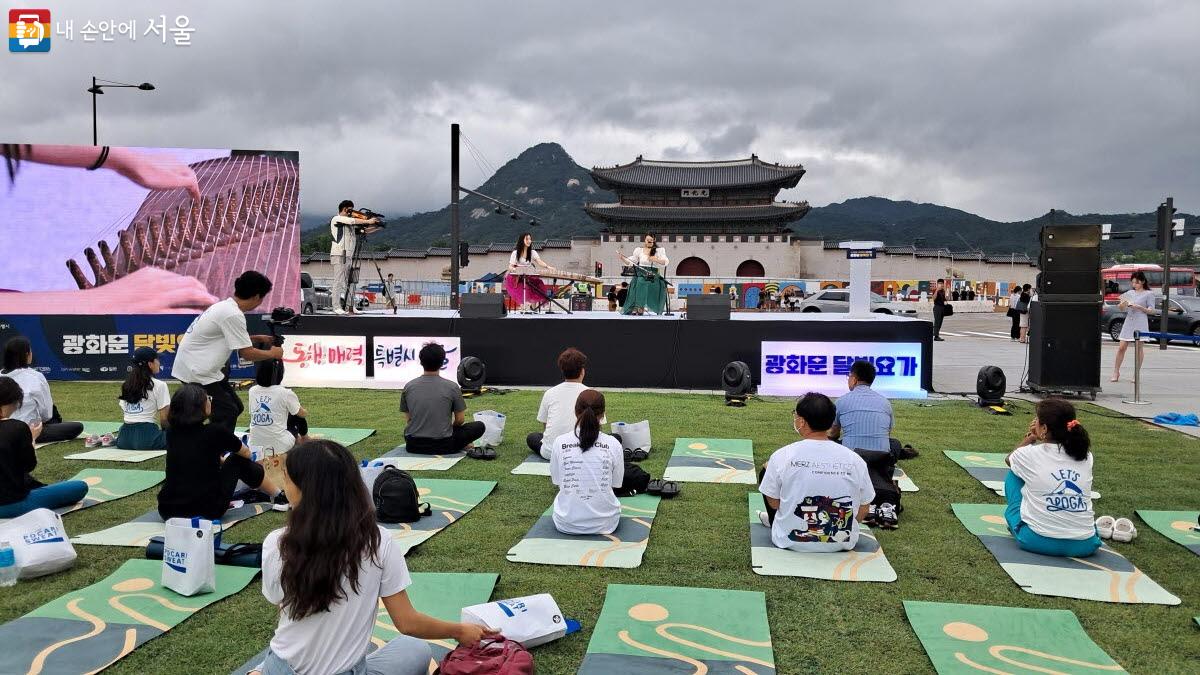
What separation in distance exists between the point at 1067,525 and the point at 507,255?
48.4 meters

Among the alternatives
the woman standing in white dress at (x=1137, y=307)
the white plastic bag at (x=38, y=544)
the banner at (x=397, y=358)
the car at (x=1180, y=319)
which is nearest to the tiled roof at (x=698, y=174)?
the car at (x=1180, y=319)

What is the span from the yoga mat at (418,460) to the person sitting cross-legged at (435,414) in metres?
0.07

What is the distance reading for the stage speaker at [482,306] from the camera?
12789 mm

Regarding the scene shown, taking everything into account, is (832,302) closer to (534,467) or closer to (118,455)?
(534,467)

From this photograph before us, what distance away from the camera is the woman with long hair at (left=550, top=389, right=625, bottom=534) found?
16.2ft

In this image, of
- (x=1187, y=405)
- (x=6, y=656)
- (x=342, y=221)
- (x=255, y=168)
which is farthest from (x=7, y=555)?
(x=255, y=168)

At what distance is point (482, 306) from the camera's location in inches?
505

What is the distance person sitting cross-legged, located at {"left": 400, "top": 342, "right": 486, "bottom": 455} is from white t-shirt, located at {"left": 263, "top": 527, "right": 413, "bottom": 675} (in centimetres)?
473

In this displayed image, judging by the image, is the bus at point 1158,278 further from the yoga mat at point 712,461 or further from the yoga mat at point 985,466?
the yoga mat at point 712,461

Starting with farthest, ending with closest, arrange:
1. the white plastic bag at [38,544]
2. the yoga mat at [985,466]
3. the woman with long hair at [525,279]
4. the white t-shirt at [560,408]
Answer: the woman with long hair at [525,279], the white t-shirt at [560,408], the yoga mat at [985,466], the white plastic bag at [38,544]

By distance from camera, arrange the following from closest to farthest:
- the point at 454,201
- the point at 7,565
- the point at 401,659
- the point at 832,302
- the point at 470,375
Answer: the point at 401,659, the point at 7,565, the point at 470,375, the point at 454,201, the point at 832,302

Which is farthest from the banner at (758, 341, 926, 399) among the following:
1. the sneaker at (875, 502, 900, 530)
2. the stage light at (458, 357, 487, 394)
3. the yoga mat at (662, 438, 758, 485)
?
the sneaker at (875, 502, 900, 530)

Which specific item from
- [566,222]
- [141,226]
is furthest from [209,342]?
[566,222]

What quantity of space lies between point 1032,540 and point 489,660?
3.51 metres
